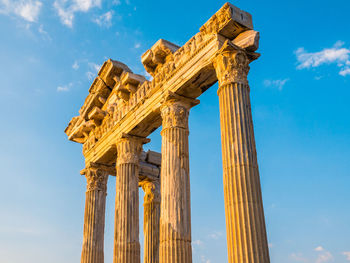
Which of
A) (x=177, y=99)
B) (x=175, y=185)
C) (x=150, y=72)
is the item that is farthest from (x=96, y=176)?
(x=175, y=185)

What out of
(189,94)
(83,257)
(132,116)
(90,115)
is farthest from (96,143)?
(189,94)

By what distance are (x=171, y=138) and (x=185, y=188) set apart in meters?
2.26

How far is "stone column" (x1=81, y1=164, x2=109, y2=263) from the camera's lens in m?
23.6

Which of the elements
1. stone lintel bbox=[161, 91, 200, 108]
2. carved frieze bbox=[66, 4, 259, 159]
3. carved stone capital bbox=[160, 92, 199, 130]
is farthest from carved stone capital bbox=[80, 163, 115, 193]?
stone lintel bbox=[161, 91, 200, 108]

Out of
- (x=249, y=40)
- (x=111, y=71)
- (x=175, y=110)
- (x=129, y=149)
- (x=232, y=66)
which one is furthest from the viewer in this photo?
(x=111, y=71)

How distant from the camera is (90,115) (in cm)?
2520

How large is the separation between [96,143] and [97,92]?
10.2ft

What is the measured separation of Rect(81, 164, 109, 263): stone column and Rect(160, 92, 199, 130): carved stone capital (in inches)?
344

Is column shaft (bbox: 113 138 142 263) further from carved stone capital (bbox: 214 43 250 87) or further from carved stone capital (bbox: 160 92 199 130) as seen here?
A: carved stone capital (bbox: 214 43 250 87)

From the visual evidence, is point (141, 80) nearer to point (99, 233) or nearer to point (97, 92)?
point (97, 92)

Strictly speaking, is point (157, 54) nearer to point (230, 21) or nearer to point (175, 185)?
point (230, 21)

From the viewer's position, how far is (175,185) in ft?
54.7

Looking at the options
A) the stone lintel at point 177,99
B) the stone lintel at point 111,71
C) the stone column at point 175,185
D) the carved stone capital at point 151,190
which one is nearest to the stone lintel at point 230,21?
the stone lintel at point 177,99

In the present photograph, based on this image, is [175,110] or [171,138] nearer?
[171,138]
